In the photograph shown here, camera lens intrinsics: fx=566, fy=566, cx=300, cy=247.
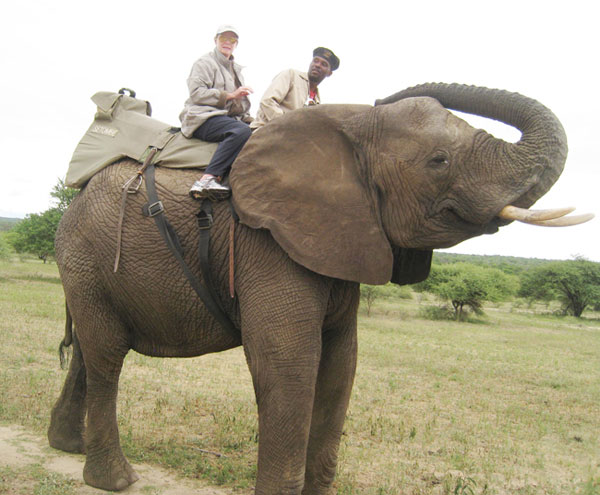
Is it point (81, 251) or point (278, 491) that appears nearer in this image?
point (278, 491)

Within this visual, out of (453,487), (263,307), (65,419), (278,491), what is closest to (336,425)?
(278,491)

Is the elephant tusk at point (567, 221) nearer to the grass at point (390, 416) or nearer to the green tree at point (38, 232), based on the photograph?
the grass at point (390, 416)

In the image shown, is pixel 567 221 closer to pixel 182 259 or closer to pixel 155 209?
pixel 182 259

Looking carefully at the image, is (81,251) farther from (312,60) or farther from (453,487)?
(453,487)

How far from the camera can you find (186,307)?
3734mm

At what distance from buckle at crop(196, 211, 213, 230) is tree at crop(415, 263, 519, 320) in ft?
87.6

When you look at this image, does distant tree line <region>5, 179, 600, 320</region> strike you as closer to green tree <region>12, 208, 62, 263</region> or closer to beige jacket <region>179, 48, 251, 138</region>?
green tree <region>12, 208, 62, 263</region>

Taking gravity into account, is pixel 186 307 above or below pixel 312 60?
below

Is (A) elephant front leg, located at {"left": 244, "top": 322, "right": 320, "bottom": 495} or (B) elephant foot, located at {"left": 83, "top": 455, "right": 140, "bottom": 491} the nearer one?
(A) elephant front leg, located at {"left": 244, "top": 322, "right": 320, "bottom": 495}

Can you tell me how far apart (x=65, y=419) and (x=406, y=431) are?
401cm

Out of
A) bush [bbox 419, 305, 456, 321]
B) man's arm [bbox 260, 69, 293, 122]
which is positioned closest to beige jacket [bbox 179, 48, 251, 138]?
man's arm [bbox 260, 69, 293, 122]

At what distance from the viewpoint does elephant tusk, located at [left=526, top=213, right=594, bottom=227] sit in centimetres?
280

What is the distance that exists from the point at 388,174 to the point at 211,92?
4.93ft

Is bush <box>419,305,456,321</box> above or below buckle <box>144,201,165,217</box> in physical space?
below
